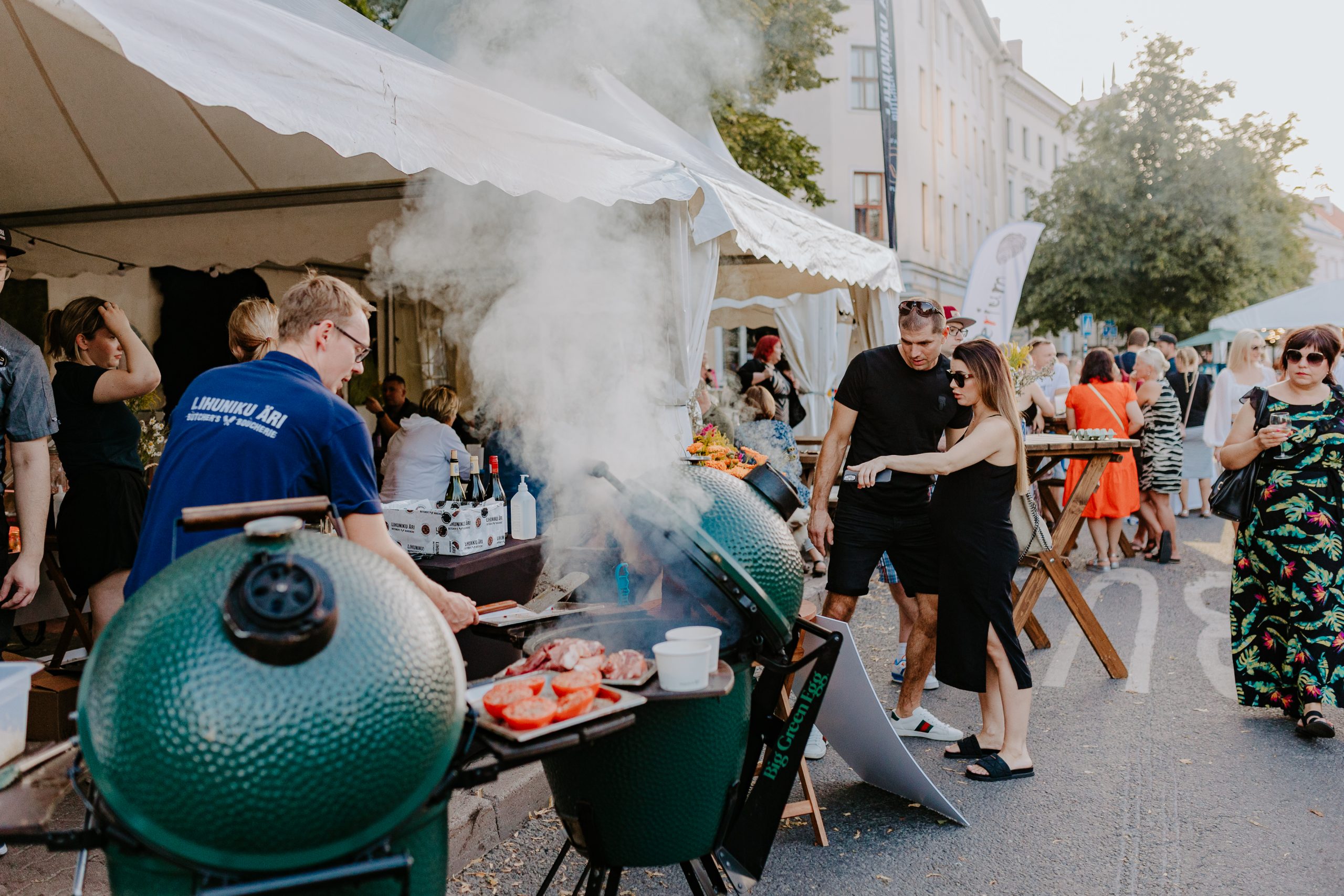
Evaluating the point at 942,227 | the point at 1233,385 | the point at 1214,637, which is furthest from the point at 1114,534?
the point at 942,227

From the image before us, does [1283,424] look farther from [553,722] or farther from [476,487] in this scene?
[553,722]

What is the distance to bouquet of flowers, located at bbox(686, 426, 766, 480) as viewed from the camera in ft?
19.7

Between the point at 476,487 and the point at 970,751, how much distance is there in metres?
2.51

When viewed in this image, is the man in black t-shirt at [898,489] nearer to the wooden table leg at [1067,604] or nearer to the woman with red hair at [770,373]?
the wooden table leg at [1067,604]

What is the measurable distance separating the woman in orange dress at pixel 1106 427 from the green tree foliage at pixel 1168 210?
76.7 feet

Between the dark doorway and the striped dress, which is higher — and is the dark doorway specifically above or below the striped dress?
above

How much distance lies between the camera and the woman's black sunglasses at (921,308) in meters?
4.14

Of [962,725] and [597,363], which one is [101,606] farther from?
[962,725]

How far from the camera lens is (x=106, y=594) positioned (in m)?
4.00

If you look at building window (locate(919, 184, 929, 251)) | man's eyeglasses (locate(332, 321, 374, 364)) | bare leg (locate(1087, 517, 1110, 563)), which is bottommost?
bare leg (locate(1087, 517, 1110, 563))

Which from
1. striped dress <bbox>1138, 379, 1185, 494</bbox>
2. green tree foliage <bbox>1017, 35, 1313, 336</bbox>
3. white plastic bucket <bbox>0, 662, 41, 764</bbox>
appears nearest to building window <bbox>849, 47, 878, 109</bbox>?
green tree foliage <bbox>1017, 35, 1313, 336</bbox>

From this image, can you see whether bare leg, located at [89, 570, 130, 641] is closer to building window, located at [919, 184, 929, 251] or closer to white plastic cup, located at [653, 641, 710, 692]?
white plastic cup, located at [653, 641, 710, 692]

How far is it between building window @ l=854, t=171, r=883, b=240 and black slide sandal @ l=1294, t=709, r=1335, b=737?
23.4m

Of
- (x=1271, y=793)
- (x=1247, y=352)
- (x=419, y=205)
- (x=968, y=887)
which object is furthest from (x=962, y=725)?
(x=1247, y=352)
